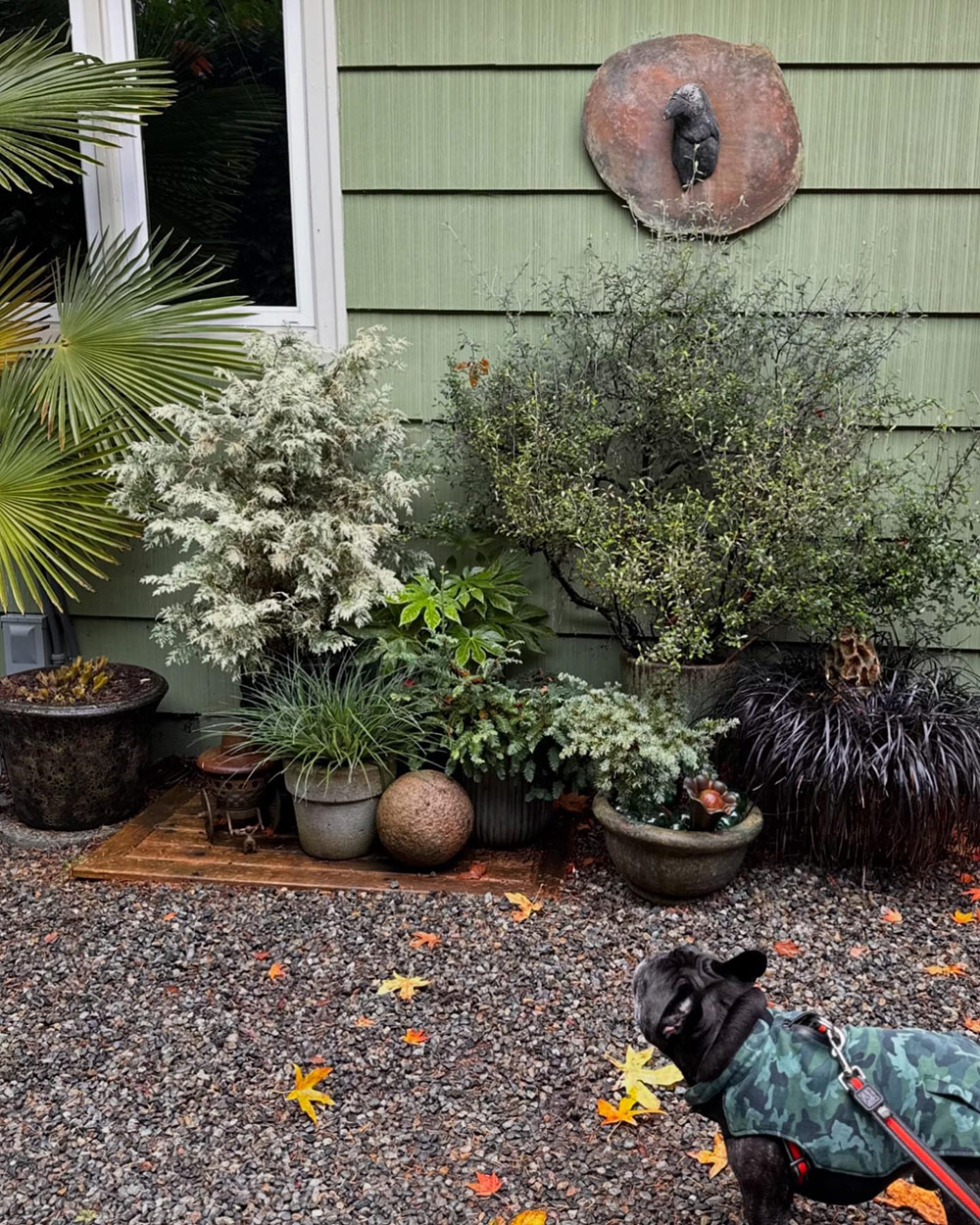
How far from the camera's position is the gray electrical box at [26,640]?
13.0ft

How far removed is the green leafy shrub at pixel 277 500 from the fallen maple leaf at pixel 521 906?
93cm

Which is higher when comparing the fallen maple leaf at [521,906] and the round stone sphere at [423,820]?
the round stone sphere at [423,820]

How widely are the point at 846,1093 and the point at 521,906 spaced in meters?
1.51

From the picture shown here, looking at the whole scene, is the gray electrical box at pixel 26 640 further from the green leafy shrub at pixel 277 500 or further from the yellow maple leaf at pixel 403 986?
the yellow maple leaf at pixel 403 986

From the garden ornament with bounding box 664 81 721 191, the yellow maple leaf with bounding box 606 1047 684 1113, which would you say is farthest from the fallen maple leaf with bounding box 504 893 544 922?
the garden ornament with bounding box 664 81 721 191

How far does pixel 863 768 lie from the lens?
2934 mm

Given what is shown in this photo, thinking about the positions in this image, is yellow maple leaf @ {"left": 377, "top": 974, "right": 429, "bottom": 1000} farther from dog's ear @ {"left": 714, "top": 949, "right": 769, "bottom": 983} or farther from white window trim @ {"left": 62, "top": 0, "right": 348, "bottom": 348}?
white window trim @ {"left": 62, "top": 0, "right": 348, "bottom": 348}

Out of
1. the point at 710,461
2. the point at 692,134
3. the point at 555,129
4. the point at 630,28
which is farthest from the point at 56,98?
the point at 710,461

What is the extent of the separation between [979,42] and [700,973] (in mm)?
3123

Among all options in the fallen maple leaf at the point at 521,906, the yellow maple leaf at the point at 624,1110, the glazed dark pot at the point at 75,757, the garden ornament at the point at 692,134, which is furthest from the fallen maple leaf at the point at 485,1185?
the garden ornament at the point at 692,134

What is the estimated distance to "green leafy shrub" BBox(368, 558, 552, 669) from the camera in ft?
10.6

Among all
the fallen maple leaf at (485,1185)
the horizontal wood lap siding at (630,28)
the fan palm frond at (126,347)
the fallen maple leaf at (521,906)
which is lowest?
the fallen maple leaf at (485,1185)

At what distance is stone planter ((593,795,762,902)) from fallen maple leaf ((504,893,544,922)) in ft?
0.90

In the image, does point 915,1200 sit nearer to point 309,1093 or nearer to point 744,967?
point 744,967
